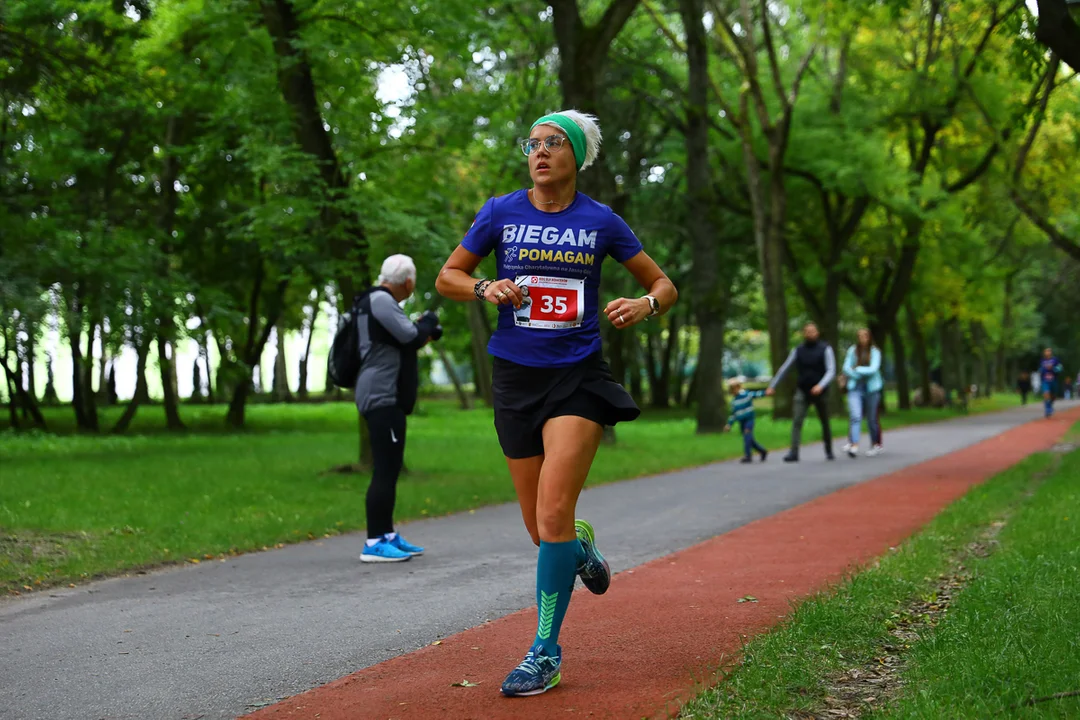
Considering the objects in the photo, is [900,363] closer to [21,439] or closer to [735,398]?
[735,398]

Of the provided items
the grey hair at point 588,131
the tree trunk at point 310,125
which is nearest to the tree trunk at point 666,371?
the tree trunk at point 310,125

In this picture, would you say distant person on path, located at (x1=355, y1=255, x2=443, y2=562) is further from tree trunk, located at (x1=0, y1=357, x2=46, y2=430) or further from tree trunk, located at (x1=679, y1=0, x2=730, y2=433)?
tree trunk, located at (x1=0, y1=357, x2=46, y2=430)

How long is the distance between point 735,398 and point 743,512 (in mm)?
7248

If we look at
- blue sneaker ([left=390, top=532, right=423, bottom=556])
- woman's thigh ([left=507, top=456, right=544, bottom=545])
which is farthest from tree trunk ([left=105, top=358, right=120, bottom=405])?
woman's thigh ([left=507, top=456, right=544, bottom=545])

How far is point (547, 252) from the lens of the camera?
15.9ft

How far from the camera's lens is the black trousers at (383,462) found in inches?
353

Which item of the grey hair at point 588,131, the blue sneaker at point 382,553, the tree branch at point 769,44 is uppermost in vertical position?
the tree branch at point 769,44

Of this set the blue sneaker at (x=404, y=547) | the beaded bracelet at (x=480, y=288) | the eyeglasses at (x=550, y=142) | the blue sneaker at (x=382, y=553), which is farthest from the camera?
the blue sneaker at (x=404, y=547)

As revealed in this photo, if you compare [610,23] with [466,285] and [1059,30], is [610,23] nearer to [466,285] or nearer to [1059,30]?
[1059,30]

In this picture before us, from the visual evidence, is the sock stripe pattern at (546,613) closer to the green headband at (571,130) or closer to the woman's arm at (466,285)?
the woman's arm at (466,285)

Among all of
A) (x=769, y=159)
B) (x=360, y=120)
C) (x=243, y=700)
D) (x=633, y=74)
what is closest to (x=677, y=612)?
(x=243, y=700)

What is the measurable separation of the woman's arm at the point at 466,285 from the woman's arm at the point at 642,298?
377 millimetres

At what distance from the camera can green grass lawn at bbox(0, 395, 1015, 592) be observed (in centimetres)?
920

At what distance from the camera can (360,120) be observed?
15570mm
